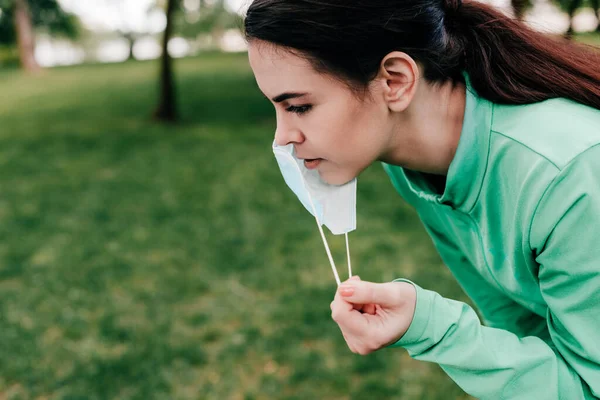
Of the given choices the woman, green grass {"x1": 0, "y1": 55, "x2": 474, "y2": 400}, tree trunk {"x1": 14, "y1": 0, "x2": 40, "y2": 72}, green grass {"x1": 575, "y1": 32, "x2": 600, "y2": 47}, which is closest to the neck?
the woman

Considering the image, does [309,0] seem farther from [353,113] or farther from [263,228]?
[263,228]

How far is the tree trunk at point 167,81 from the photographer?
29.0ft

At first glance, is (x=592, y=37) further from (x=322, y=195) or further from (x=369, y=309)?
(x=369, y=309)

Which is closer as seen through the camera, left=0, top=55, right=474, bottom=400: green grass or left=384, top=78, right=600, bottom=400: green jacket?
left=384, top=78, right=600, bottom=400: green jacket

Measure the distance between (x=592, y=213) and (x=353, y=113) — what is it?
21.5 inches

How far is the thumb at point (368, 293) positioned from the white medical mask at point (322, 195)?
0.30m

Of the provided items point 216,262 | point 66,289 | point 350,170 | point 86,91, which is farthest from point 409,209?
point 86,91

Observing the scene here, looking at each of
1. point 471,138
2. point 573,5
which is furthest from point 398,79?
point 573,5

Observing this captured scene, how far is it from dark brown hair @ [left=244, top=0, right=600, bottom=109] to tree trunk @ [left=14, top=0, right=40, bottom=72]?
22.2 metres

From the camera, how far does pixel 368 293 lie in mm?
1223

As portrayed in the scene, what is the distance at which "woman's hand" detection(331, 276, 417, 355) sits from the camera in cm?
123

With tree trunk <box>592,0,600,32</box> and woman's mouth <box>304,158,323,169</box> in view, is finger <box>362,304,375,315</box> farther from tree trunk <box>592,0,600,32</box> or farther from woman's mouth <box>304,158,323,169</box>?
tree trunk <box>592,0,600,32</box>

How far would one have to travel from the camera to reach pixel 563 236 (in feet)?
3.71

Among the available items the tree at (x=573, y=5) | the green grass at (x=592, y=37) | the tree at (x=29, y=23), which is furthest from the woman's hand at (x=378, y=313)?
the tree at (x=29, y=23)
